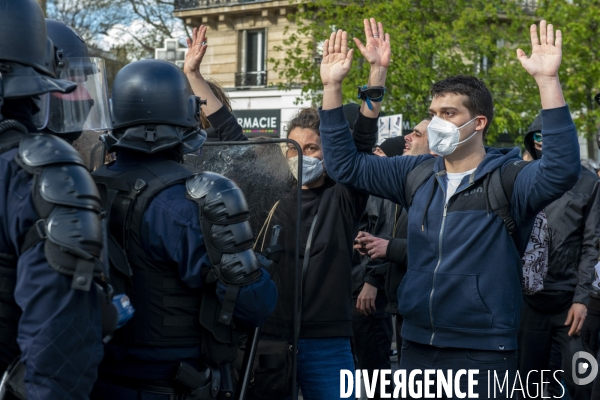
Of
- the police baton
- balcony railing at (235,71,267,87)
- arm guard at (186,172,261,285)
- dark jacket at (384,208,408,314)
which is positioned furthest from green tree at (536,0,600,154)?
arm guard at (186,172,261,285)

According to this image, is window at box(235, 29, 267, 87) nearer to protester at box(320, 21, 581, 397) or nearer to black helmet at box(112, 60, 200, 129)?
protester at box(320, 21, 581, 397)

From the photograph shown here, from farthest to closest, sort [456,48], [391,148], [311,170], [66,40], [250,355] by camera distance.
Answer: [456,48]
[391,148]
[311,170]
[250,355]
[66,40]

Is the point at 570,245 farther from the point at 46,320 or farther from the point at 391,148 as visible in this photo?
the point at 46,320

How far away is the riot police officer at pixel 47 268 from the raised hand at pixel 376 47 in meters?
2.01

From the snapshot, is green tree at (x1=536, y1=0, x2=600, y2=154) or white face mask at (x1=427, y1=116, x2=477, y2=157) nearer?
white face mask at (x1=427, y1=116, x2=477, y2=157)

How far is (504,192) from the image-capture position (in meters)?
3.61

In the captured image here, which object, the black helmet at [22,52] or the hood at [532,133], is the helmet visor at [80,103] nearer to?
the black helmet at [22,52]

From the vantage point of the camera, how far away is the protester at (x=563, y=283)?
5473 mm

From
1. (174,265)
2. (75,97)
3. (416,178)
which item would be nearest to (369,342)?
(416,178)

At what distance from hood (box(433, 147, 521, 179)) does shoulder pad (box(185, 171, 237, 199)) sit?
1.27 meters

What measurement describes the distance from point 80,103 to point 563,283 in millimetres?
3607

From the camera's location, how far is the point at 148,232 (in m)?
2.89

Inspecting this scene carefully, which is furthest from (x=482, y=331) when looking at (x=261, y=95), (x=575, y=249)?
(x=261, y=95)

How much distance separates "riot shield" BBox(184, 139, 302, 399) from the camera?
3660mm
